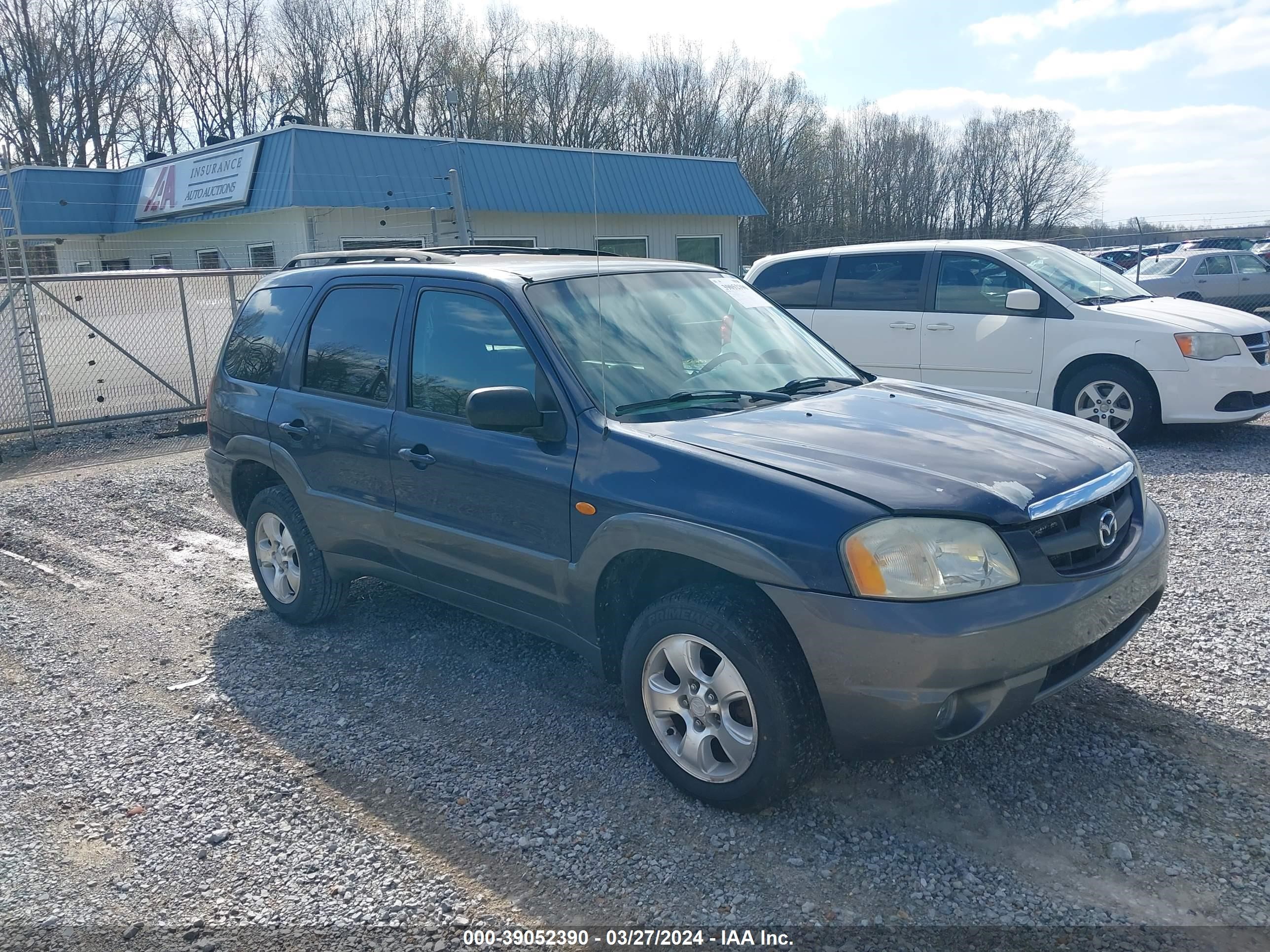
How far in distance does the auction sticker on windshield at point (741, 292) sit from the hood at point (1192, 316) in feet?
16.2

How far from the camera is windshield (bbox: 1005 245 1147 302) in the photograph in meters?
8.91

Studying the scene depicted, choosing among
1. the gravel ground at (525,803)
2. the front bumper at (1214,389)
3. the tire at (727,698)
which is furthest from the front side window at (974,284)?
the tire at (727,698)

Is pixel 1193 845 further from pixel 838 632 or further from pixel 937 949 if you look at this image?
pixel 838 632

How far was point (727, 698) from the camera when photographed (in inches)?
129

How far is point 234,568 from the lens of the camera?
21.9 ft

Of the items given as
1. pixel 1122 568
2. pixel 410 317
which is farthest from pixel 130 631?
pixel 1122 568

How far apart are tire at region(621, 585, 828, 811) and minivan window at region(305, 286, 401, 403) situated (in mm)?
1899

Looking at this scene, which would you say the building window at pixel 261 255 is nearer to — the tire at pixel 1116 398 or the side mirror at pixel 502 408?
the tire at pixel 1116 398

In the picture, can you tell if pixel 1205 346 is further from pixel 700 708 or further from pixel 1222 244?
pixel 1222 244

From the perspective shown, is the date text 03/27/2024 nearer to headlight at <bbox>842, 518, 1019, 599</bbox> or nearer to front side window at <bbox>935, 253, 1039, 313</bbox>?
headlight at <bbox>842, 518, 1019, 599</bbox>

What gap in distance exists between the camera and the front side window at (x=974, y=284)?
8.98m

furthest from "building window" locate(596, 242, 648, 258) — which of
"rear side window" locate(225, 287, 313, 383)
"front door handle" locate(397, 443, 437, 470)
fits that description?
"front door handle" locate(397, 443, 437, 470)

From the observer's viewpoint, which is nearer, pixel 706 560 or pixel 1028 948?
pixel 1028 948

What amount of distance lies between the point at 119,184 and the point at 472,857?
25.5 metres
